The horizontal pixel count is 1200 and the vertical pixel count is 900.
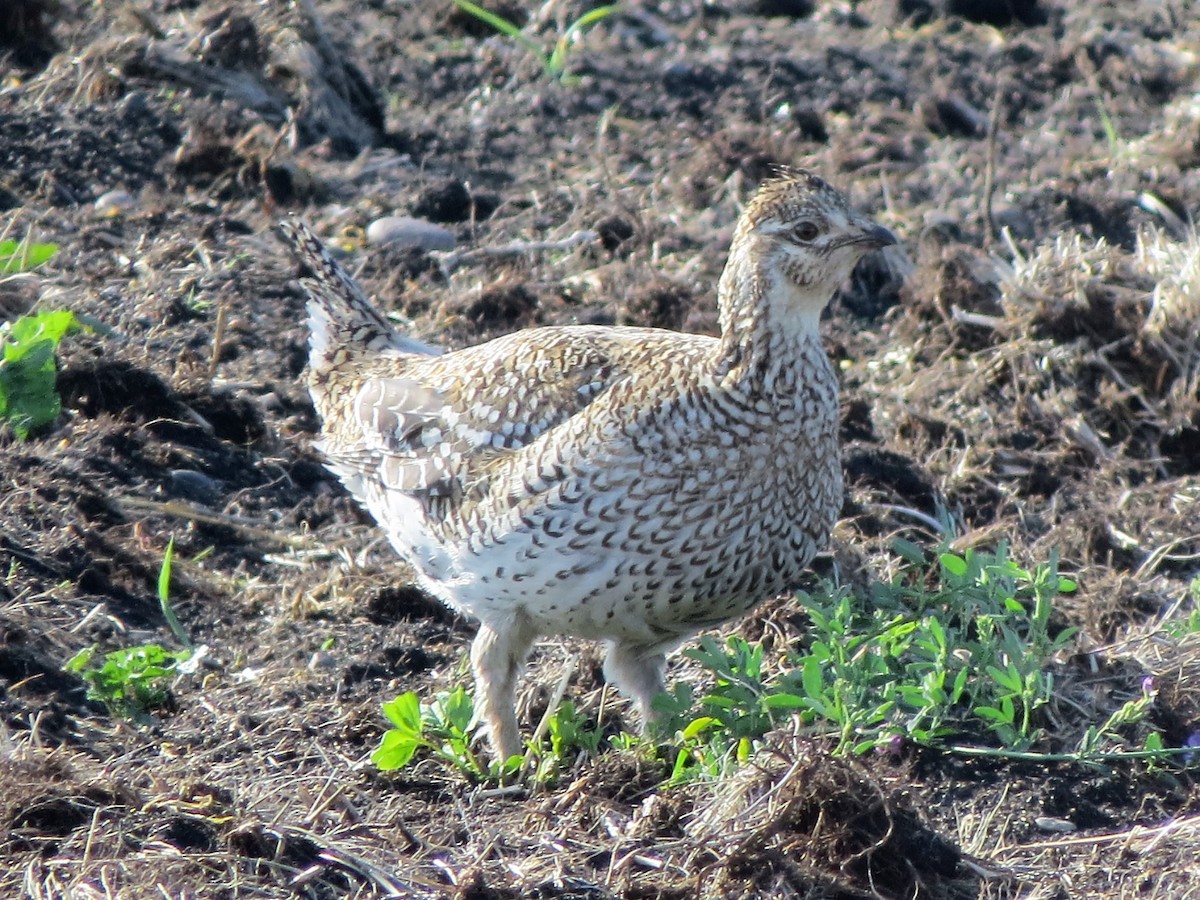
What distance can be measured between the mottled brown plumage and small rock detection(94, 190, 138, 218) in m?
3.27

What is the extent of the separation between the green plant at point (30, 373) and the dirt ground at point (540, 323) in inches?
4.6

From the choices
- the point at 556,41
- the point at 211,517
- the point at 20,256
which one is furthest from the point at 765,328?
the point at 556,41

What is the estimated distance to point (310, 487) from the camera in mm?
6438

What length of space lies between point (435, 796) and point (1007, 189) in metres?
5.24

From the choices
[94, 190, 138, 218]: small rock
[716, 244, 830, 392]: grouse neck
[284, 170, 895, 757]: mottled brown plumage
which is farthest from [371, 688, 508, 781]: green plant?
[94, 190, 138, 218]: small rock

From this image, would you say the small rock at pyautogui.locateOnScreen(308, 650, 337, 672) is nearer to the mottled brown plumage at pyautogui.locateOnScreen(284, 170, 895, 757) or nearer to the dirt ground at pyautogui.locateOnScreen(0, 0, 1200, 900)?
the dirt ground at pyautogui.locateOnScreen(0, 0, 1200, 900)

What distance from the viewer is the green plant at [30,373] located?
19.1 feet

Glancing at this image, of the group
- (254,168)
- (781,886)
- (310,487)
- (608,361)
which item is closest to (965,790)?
(781,886)

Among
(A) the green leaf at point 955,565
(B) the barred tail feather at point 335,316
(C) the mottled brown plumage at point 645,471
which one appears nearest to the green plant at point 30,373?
(B) the barred tail feather at point 335,316

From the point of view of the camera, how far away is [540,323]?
7.18 metres

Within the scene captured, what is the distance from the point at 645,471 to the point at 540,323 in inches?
110

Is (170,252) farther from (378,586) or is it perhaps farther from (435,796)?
(435,796)

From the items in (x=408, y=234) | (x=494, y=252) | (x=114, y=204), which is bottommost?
(x=494, y=252)

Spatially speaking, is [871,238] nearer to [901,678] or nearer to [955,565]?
[955,565]
